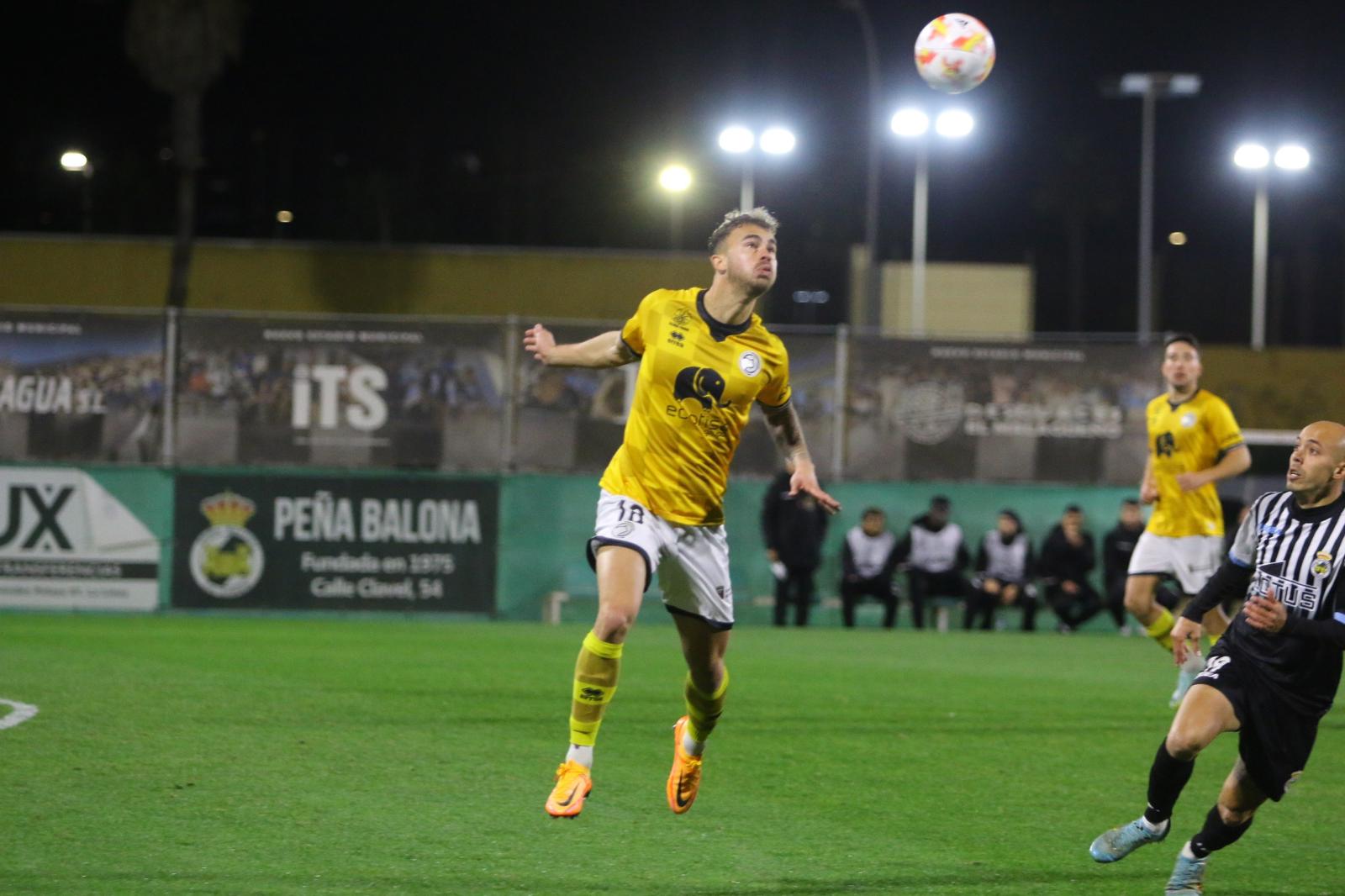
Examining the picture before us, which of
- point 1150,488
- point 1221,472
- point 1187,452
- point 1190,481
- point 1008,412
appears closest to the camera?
point 1190,481

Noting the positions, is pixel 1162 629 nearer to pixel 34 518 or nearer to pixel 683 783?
pixel 683 783

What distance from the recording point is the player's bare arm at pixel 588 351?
7.20m

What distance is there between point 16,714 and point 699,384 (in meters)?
5.14

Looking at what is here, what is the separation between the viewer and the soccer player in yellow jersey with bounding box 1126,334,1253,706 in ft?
40.1

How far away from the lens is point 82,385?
19.3 meters

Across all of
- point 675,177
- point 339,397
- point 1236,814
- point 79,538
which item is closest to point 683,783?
point 1236,814

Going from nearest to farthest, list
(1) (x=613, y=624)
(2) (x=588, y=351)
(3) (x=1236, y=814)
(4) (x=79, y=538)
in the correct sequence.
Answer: (3) (x=1236, y=814), (1) (x=613, y=624), (2) (x=588, y=351), (4) (x=79, y=538)

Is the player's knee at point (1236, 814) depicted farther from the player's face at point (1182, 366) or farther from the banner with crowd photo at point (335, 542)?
the banner with crowd photo at point (335, 542)

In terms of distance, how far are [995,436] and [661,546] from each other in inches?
553

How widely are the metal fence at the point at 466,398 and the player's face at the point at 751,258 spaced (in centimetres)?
1165

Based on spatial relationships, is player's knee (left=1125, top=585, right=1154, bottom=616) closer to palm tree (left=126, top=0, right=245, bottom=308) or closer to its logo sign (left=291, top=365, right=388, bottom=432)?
its logo sign (left=291, top=365, right=388, bottom=432)

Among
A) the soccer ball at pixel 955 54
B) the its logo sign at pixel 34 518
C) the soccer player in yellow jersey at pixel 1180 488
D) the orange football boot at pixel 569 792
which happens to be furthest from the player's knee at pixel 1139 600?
the its logo sign at pixel 34 518

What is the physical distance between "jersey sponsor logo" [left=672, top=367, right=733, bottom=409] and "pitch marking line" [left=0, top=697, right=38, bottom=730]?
4662 mm

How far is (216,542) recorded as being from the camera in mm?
19125
